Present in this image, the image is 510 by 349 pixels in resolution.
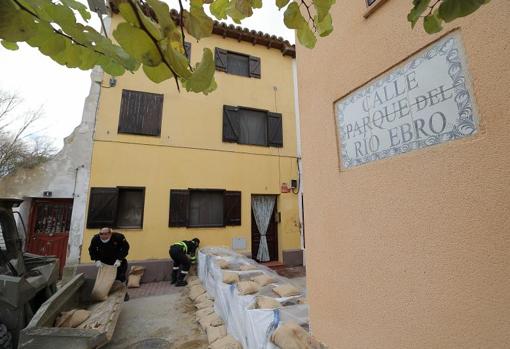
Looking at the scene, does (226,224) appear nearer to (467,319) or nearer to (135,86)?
(135,86)

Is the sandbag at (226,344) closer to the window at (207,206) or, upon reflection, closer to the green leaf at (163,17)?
the green leaf at (163,17)

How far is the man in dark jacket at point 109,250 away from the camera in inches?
246

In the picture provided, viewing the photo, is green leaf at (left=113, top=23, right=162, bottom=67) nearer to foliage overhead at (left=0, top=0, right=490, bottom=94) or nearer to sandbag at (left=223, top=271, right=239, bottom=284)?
foliage overhead at (left=0, top=0, right=490, bottom=94)

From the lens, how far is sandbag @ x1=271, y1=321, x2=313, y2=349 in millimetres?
1986

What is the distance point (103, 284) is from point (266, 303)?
3.43 metres

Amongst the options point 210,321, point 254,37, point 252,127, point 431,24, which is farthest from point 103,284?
point 254,37

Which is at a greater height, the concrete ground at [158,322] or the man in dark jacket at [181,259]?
the man in dark jacket at [181,259]

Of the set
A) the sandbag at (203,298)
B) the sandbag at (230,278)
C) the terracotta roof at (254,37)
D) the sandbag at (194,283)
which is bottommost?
the sandbag at (203,298)

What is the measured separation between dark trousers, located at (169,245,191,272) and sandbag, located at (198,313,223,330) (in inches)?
102

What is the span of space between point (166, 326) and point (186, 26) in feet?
16.7

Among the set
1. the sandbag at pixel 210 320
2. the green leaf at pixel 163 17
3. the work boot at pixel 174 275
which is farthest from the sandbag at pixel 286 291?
the work boot at pixel 174 275

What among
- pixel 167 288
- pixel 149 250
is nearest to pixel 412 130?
pixel 167 288

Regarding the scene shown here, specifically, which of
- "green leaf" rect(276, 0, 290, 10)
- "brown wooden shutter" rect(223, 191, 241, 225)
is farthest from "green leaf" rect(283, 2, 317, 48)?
"brown wooden shutter" rect(223, 191, 241, 225)

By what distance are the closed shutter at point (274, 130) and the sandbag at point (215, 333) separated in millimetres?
6611
